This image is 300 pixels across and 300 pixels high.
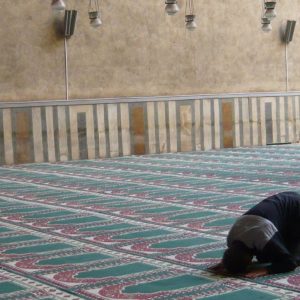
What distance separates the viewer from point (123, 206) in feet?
26.0

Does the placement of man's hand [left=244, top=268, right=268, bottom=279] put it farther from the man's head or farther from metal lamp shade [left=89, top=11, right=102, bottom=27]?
metal lamp shade [left=89, top=11, right=102, bottom=27]

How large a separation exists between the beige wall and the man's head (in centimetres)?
949

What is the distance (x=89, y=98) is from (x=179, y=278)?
9771mm

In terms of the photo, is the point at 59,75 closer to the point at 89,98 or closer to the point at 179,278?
the point at 89,98

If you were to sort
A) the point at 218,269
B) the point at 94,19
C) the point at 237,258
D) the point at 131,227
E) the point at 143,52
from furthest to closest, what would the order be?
1. the point at 143,52
2. the point at 94,19
3. the point at 131,227
4. the point at 218,269
5. the point at 237,258

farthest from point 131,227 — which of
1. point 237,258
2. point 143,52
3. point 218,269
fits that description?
point 143,52

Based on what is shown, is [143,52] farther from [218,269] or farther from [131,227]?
[218,269]

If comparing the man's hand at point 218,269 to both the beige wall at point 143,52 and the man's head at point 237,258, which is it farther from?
the beige wall at point 143,52

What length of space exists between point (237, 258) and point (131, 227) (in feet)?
7.03

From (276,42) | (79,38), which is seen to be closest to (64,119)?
(79,38)

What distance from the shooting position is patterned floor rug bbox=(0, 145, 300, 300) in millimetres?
4457

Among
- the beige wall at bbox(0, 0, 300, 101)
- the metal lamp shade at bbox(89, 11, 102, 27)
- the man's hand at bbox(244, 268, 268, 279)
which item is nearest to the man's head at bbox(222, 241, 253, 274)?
the man's hand at bbox(244, 268, 268, 279)

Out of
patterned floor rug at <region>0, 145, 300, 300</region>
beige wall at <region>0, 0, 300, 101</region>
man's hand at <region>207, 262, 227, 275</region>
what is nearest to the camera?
patterned floor rug at <region>0, 145, 300, 300</region>

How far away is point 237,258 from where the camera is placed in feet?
15.0
